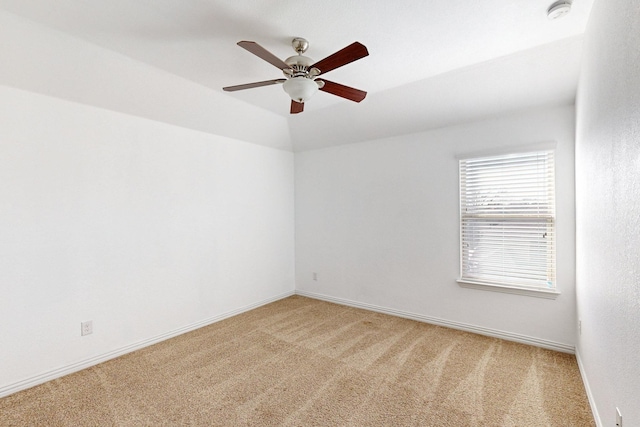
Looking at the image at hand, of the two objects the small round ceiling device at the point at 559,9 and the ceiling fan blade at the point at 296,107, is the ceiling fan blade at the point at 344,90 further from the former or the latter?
the small round ceiling device at the point at 559,9

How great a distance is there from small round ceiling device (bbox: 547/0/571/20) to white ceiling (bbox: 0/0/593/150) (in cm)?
4

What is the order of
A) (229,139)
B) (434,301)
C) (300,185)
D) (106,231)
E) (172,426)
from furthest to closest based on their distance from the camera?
1. (300,185)
2. (229,139)
3. (434,301)
4. (106,231)
5. (172,426)

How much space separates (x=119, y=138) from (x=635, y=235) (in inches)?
146

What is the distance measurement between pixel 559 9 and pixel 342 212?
308cm

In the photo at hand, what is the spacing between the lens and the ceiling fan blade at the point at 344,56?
174 centimetres

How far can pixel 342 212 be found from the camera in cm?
441

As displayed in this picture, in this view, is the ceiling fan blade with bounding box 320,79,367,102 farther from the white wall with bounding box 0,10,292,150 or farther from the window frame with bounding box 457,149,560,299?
the window frame with bounding box 457,149,560,299

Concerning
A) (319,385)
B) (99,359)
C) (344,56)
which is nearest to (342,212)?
(319,385)

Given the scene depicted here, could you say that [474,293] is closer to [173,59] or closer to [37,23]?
[173,59]

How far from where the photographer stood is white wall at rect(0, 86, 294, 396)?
7.75 ft

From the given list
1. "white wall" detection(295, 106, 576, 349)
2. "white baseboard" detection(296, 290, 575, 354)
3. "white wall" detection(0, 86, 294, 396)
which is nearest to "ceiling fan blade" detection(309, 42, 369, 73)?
"white wall" detection(295, 106, 576, 349)

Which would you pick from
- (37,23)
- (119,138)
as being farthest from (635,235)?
(119,138)

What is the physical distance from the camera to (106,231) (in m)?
2.85

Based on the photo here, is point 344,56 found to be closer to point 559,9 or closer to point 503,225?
point 559,9
